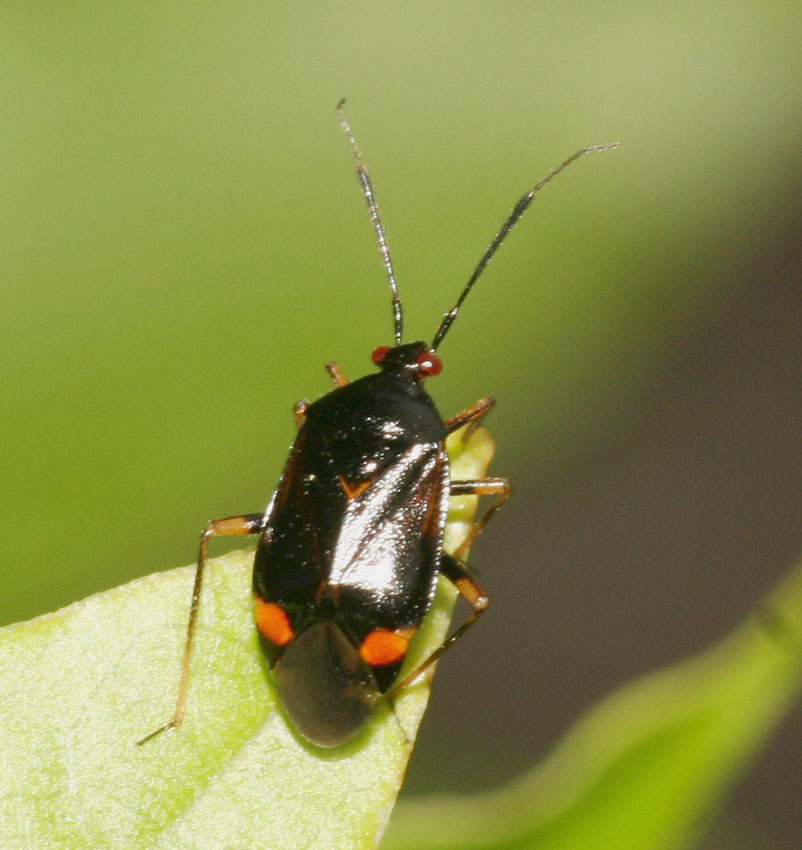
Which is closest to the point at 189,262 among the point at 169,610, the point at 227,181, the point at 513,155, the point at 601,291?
the point at 227,181

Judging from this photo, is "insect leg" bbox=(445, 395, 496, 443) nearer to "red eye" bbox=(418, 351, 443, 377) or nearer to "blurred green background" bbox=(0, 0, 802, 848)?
"red eye" bbox=(418, 351, 443, 377)

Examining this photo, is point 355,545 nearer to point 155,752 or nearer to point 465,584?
point 465,584

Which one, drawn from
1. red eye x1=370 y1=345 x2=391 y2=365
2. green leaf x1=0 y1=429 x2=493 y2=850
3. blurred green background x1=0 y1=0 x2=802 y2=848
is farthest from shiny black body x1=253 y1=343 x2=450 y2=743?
blurred green background x1=0 y1=0 x2=802 y2=848

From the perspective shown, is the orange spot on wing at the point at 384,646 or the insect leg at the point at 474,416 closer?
the orange spot on wing at the point at 384,646

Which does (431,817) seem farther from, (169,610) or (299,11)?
(299,11)

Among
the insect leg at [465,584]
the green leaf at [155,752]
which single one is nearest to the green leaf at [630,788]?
the green leaf at [155,752]

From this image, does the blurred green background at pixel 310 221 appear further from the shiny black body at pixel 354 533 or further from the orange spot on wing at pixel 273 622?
the orange spot on wing at pixel 273 622
